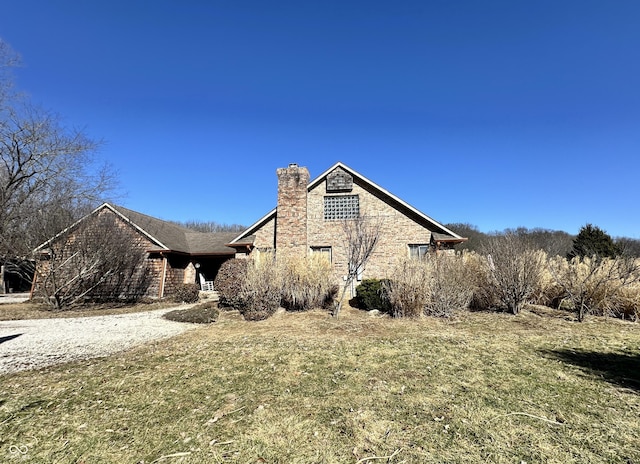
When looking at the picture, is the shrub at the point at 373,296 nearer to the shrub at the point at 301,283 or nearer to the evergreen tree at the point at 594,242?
the shrub at the point at 301,283

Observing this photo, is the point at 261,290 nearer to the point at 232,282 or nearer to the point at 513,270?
the point at 232,282

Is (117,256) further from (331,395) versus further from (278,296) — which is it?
(331,395)

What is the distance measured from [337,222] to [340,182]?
2137mm

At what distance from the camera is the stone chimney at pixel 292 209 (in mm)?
14734

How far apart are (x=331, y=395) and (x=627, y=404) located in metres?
3.76

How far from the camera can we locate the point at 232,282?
38.0ft

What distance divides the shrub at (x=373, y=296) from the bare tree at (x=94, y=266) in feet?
39.4

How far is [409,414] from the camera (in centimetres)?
352

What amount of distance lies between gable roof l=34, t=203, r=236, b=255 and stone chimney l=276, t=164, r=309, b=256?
4296mm

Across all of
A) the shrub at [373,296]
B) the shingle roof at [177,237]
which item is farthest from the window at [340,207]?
the shingle roof at [177,237]

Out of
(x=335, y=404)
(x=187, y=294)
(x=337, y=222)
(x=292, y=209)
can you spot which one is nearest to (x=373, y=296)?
(x=337, y=222)

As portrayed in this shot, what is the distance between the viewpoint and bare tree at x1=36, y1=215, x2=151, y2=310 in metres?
13.6

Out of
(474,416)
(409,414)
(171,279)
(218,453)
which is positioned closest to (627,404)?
(474,416)

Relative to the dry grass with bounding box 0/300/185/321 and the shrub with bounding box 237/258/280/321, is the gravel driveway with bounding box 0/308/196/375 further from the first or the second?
the shrub with bounding box 237/258/280/321
